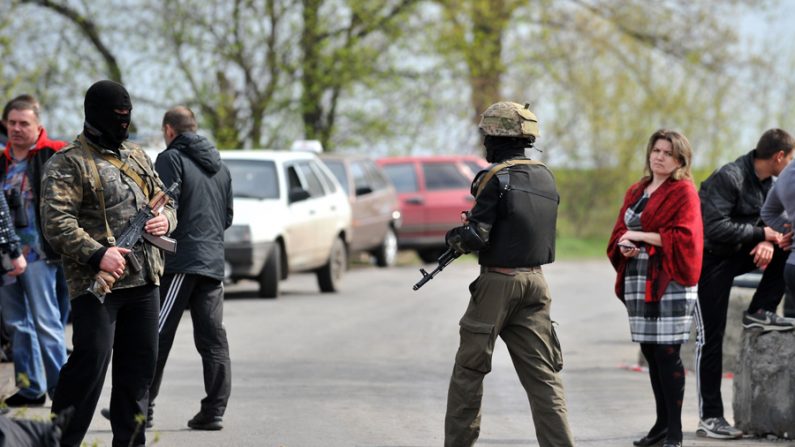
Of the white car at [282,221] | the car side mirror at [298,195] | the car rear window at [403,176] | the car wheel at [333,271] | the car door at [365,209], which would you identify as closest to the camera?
the white car at [282,221]

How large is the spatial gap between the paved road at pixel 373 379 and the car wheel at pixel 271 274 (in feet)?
0.80

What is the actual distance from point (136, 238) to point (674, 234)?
2.85m

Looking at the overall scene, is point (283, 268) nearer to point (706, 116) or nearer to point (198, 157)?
point (198, 157)

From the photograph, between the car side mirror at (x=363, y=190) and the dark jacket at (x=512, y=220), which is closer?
the dark jacket at (x=512, y=220)

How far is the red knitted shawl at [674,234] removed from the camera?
7559mm

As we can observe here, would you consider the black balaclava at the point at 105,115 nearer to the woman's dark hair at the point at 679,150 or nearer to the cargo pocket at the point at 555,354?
the cargo pocket at the point at 555,354

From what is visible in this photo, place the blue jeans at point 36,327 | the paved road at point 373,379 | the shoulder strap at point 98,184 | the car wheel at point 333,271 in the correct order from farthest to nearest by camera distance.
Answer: the car wheel at point 333,271, the blue jeans at point 36,327, the paved road at point 373,379, the shoulder strap at point 98,184

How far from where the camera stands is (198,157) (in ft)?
27.0

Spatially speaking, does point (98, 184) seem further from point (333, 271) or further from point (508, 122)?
point (333, 271)

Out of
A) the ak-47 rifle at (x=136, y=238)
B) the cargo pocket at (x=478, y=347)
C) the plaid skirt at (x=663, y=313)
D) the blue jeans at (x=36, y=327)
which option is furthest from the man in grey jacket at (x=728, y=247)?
the blue jeans at (x=36, y=327)

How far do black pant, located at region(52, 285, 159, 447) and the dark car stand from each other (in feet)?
45.4

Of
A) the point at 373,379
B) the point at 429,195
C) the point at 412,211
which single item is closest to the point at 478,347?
the point at 373,379

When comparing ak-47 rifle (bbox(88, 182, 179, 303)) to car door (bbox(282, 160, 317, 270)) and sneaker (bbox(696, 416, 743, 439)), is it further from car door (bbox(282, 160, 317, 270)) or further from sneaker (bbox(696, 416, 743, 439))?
car door (bbox(282, 160, 317, 270))

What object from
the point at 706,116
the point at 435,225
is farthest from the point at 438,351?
the point at 706,116
